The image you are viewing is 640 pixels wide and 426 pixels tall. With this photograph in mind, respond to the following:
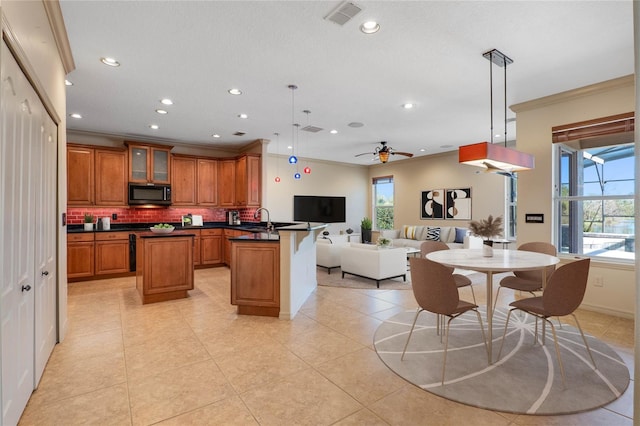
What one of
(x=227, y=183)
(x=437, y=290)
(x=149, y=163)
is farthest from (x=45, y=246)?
(x=227, y=183)

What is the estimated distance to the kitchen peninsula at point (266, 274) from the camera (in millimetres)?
3781

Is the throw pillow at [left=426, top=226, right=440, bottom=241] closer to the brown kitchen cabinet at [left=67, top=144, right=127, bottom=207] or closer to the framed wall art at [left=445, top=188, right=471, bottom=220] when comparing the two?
the framed wall art at [left=445, top=188, right=471, bottom=220]

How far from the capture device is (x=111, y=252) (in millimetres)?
5859

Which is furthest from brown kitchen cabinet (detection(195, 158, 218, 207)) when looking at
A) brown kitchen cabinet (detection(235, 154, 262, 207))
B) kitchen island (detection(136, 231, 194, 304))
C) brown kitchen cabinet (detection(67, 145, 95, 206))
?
kitchen island (detection(136, 231, 194, 304))

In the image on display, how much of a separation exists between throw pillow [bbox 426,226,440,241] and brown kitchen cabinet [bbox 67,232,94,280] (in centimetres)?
731

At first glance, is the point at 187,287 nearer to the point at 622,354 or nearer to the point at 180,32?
the point at 180,32

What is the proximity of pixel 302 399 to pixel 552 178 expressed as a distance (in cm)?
433

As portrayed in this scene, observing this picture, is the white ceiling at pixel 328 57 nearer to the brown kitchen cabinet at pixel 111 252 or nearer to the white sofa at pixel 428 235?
the brown kitchen cabinet at pixel 111 252

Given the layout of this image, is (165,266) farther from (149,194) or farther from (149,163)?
(149,163)

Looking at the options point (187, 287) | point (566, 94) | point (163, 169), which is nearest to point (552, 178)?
point (566, 94)

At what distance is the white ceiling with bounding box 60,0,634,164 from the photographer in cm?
250

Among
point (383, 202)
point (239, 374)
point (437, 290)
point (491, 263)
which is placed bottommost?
point (239, 374)

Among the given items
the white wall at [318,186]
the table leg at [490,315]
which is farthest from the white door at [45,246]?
the white wall at [318,186]

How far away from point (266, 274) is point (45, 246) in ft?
6.77
